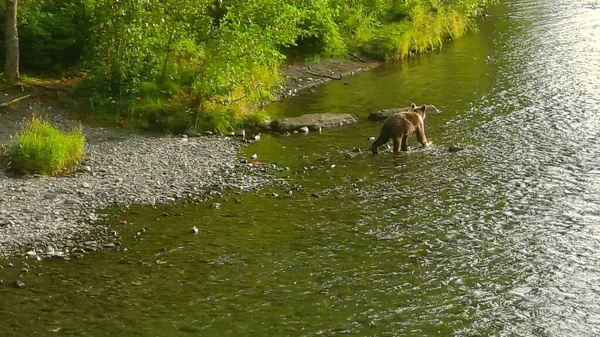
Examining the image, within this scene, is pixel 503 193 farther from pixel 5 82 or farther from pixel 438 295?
pixel 5 82

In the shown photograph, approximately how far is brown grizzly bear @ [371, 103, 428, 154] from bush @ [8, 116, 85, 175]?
7680mm

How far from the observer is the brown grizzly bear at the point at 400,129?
66.7 ft

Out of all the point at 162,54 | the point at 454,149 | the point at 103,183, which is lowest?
the point at 103,183

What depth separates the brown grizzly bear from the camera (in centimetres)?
2034

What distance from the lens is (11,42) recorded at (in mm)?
22969

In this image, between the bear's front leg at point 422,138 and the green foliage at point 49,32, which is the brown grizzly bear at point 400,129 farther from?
the green foliage at point 49,32

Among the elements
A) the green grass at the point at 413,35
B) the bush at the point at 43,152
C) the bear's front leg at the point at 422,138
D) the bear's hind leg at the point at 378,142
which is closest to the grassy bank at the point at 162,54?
the bush at the point at 43,152

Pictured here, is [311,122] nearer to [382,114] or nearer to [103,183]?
[382,114]

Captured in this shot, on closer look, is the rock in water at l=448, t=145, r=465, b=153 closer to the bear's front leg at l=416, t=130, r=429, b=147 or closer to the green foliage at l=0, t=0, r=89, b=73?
the bear's front leg at l=416, t=130, r=429, b=147

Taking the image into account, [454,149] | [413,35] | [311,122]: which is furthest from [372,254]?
[413,35]

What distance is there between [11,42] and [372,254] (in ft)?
47.0

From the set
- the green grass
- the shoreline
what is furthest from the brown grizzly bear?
the green grass

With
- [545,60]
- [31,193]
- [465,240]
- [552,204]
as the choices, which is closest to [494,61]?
[545,60]

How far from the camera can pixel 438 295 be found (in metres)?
12.2
